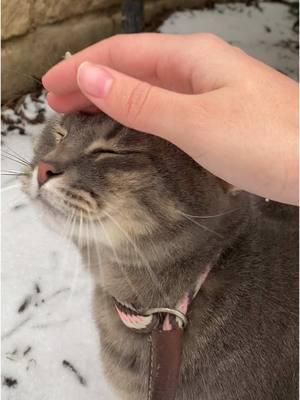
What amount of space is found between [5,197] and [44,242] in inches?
7.2

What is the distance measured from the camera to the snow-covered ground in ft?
4.38

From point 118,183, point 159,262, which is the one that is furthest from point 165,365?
point 118,183

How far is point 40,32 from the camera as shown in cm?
200

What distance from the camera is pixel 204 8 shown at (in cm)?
255

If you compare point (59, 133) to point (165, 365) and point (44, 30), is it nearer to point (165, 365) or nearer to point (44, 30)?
point (165, 365)

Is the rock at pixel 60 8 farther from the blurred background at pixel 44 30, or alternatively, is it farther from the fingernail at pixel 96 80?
the fingernail at pixel 96 80

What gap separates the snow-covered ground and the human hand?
0.56 metres

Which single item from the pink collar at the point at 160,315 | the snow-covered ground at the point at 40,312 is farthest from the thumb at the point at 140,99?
the snow-covered ground at the point at 40,312

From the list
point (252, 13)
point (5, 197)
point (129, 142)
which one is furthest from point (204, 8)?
point (129, 142)

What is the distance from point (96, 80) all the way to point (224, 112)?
18cm

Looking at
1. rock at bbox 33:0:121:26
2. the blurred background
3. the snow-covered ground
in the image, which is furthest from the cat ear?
rock at bbox 33:0:121:26

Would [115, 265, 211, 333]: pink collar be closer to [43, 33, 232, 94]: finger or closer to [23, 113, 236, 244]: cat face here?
[23, 113, 236, 244]: cat face

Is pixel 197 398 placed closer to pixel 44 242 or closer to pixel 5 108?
pixel 44 242

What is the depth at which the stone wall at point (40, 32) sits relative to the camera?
1902 millimetres
